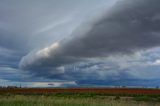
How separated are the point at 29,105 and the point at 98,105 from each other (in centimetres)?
520

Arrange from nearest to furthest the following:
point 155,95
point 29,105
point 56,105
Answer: point 29,105, point 56,105, point 155,95

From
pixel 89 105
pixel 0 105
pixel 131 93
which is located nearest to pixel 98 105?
pixel 89 105

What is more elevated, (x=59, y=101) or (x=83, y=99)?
(x=83, y=99)

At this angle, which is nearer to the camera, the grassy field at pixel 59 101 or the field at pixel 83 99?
the grassy field at pixel 59 101

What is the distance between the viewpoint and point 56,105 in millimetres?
23234

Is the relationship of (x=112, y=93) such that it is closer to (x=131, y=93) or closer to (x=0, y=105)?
(x=131, y=93)

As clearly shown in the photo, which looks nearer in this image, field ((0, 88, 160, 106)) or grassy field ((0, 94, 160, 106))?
grassy field ((0, 94, 160, 106))

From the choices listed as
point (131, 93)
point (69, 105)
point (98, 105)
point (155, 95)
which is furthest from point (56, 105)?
point (131, 93)

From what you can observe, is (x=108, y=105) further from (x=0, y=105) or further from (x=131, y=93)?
(x=131, y=93)

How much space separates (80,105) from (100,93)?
34263 mm

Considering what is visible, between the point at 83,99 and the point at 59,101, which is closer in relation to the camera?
the point at 59,101

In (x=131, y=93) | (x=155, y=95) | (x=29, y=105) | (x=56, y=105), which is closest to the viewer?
(x=29, y=105)

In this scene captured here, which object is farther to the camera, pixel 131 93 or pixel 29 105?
pixel 131 93

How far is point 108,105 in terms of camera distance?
2392 centimetres
